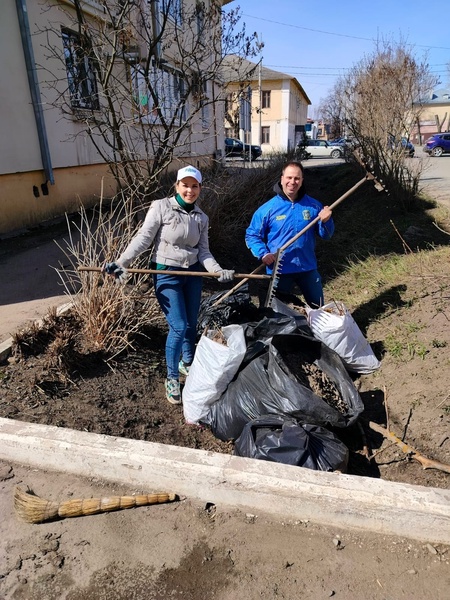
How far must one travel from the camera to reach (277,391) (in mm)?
2500

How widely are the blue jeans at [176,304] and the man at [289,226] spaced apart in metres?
0.71

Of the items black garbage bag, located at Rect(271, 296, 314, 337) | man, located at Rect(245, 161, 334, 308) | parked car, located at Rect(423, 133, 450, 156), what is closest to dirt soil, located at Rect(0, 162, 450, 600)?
black garbage bag, located at Rect(271, 296, 314, 337)

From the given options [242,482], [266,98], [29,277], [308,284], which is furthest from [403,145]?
[266,98]

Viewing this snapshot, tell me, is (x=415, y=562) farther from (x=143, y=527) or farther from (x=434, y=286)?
(x=434, y=286)

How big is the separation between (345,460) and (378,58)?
1165 cm

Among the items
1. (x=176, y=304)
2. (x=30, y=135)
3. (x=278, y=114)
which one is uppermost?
(x=278, y=114)

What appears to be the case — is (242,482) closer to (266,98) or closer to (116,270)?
(116,270)

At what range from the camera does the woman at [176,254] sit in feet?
9.16

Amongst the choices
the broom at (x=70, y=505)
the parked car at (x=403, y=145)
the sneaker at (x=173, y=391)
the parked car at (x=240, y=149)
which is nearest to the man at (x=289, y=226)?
the sneaker at (x=173, y=391)

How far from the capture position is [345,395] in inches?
105

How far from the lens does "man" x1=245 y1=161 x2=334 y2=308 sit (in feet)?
11.5

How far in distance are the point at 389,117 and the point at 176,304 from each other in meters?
8.61

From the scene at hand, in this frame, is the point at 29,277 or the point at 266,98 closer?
the point at 29,277


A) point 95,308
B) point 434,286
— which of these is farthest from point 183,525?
point 434,286
